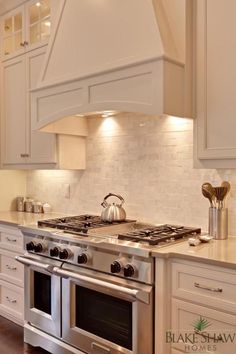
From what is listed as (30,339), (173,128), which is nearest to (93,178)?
(173,128)

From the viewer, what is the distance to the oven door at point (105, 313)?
206cm

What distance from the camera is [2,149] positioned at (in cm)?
373

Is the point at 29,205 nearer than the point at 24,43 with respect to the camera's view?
No

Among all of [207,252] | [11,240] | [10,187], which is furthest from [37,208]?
[207,252]

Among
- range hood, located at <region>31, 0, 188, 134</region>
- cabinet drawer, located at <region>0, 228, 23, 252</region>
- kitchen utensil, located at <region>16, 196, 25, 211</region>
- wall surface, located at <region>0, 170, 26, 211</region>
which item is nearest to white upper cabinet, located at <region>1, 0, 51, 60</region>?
range hood, located at <region>31, 0, 188, 134</region>

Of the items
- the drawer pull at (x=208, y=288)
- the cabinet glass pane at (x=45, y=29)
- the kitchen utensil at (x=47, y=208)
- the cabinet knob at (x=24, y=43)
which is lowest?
the drawer pull at (x=208, y=288)

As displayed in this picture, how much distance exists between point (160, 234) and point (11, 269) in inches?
62.3

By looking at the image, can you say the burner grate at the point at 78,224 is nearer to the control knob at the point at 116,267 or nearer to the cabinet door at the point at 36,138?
the control knob at the point at 116,267

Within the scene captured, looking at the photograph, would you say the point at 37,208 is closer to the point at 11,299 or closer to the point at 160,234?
the point at 11,299

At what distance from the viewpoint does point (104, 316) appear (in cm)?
231

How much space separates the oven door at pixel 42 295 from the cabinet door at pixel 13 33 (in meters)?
2.05

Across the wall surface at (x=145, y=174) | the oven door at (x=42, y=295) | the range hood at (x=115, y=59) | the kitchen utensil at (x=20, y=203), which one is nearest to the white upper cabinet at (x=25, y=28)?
the range hood at (x=115, y=59)

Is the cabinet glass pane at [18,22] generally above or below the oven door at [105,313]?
above

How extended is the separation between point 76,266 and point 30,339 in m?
0.85
